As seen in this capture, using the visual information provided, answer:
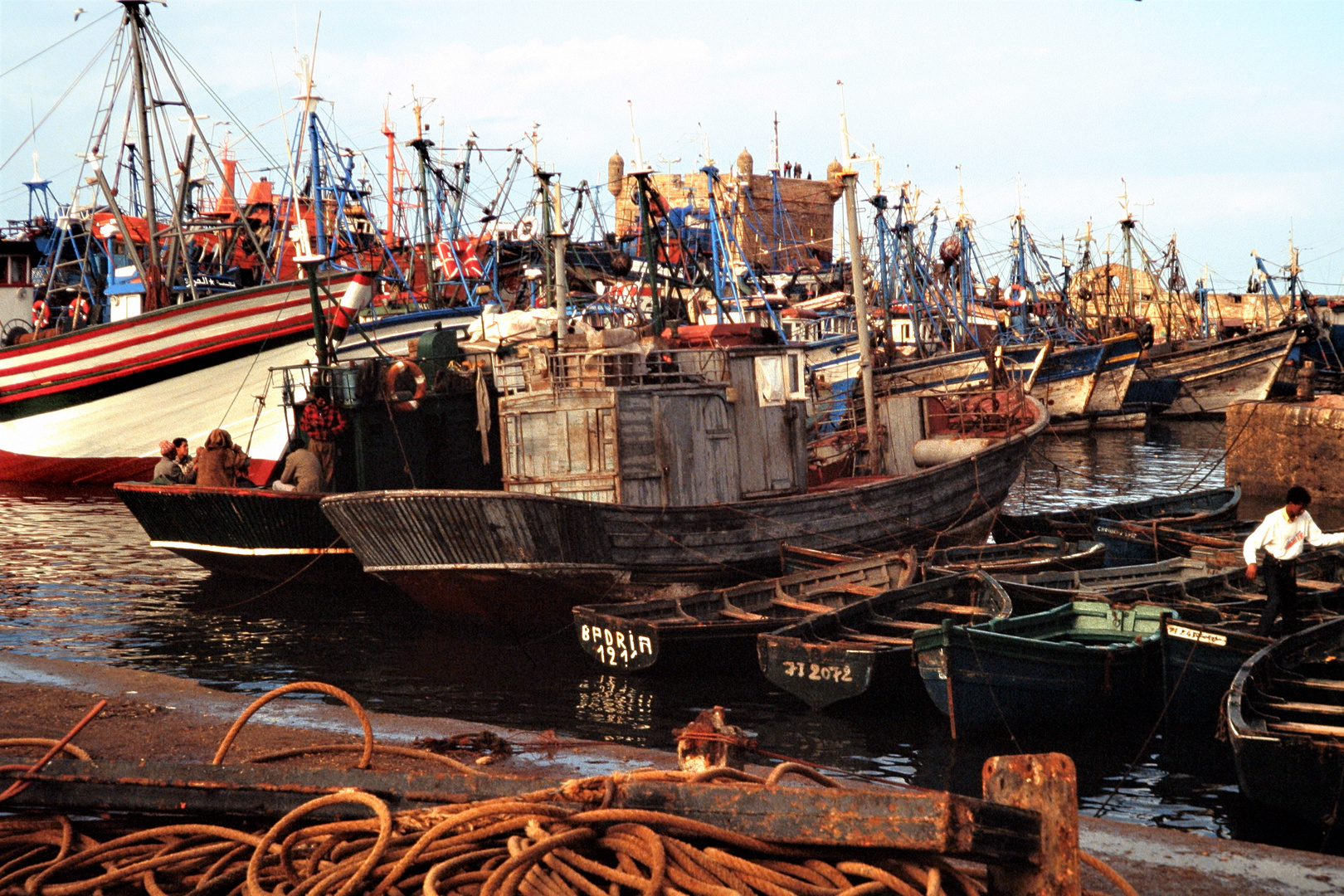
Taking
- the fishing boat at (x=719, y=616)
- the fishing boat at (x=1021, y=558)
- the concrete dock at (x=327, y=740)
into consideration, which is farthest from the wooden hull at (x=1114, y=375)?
the concrete dock at (x=327, y=740)

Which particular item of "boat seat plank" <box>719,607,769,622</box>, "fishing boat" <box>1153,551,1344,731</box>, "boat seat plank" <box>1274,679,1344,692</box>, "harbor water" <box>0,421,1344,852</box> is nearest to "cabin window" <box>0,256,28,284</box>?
"harbor water" <box>0,421,1344,852</box>

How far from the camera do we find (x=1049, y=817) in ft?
13.6

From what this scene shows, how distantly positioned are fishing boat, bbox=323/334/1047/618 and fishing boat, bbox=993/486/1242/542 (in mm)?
4713

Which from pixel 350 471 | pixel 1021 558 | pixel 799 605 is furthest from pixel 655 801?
pixel 350 471

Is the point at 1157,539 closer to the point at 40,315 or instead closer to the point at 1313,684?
the point at 1313,684

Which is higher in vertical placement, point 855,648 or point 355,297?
point 355,297

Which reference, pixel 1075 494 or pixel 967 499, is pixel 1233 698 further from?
pixel 1075 494

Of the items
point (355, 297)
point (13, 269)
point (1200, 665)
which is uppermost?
point (13, 269)

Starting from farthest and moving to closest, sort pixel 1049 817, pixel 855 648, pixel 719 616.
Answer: pixel 719 616, pixel 855 648, pixel 1049 817

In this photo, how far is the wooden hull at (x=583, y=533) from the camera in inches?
559

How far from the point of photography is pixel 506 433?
15695 millimetres

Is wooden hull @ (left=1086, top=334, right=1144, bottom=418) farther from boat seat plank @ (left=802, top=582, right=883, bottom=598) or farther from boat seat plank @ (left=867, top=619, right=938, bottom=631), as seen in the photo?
boat seat plank @ (left=867, top=619, right=938, bottom=631)

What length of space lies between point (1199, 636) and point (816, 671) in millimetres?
3487

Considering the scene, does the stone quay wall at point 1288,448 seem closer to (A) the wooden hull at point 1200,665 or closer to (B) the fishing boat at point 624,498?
(B) the fishing boat at point 624,498
